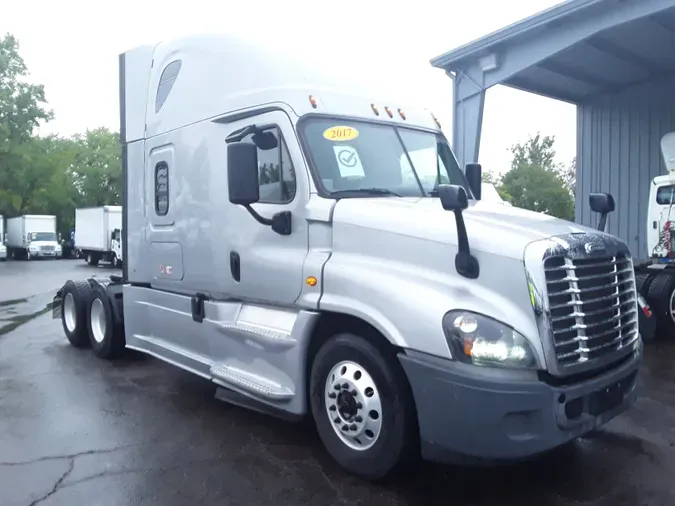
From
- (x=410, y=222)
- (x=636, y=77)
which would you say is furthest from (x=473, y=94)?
(x=410, y=222)

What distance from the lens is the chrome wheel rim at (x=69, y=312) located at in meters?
8.83

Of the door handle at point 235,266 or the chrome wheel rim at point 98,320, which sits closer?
the door handle at point 235,266

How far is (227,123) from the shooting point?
Answer: 554cm

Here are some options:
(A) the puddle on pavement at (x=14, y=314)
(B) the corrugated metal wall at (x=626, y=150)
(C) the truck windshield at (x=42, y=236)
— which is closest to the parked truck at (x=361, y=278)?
(A) the puddle on pavement at (x=14, y=314)

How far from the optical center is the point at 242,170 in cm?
454

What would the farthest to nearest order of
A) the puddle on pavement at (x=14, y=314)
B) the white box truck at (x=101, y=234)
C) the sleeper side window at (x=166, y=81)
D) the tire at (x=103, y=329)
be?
the white box truck at (x=101, y=234) < the puddle on pavement at (x=14, y=314) < the tire at (x=103, y=329) < the sleeper side window at (x=166, y=81)

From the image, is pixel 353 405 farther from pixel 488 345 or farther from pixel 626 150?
pixel 626 150

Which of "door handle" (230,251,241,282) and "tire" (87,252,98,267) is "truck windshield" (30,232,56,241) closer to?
"tire" (87,252,98,267)

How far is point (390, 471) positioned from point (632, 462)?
192 cm

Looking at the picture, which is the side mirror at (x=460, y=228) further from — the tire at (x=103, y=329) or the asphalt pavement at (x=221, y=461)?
the tire at (x=103, y=329)

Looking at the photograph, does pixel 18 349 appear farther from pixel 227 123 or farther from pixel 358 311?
pixel 358 311

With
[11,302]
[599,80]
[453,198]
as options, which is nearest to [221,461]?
[453,198]

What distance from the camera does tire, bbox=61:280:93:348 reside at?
8578 mm

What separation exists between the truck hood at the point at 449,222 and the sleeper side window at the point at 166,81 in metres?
2.79
